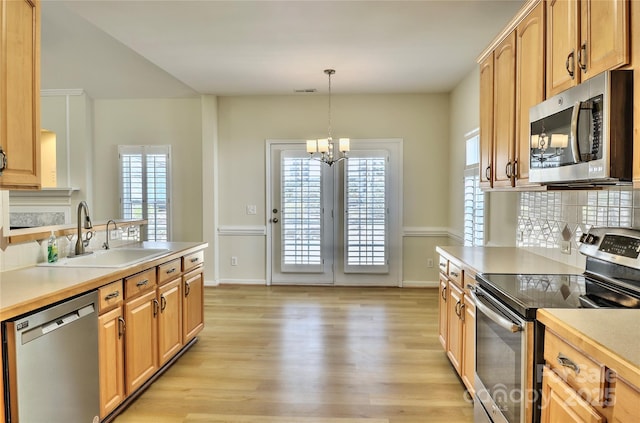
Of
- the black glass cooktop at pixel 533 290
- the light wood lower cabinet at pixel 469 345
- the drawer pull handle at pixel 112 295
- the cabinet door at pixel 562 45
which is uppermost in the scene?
the cabinet door at pixel 562 45

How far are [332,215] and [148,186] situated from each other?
273 centimetres

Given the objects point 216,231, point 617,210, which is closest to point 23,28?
point 617,210

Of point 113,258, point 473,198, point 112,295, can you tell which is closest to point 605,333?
point 112,295

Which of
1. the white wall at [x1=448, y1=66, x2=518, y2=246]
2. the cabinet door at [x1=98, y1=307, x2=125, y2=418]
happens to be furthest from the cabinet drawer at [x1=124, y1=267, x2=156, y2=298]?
the white wall at [x1=448, y1=66, x2=518, y2=246]

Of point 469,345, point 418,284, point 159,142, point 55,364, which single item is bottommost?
point 418,284

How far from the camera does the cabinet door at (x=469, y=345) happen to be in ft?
7.34

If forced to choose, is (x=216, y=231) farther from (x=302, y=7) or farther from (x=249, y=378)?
(x=302, y=7)

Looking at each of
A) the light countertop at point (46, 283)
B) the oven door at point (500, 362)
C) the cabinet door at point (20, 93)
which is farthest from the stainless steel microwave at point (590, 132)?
the cabinet door at point (20, 93)

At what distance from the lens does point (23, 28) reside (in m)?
1.92

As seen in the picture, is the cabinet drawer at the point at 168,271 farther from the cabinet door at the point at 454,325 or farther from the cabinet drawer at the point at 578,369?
the cabinet drawer at the point at 578,369

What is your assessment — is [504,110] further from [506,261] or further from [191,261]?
[191,261]

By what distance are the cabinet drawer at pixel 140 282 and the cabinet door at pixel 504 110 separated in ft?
7.88

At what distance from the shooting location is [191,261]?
320 centimetres

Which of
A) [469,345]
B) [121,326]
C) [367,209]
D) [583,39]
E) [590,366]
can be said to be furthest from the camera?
[367,209]
